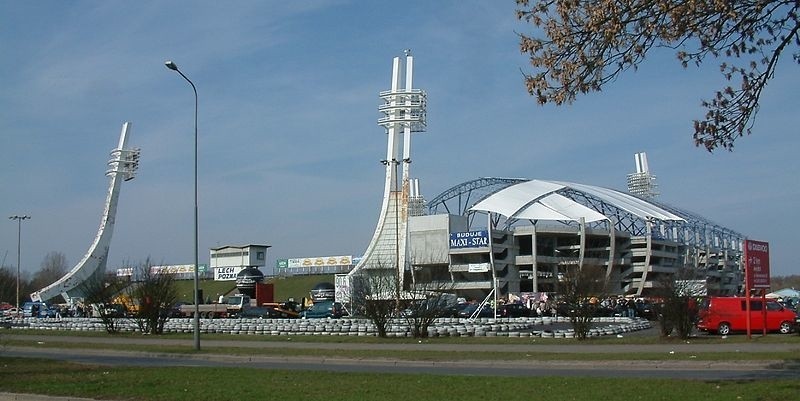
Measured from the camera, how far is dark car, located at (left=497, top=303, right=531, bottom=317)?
62.0 metres

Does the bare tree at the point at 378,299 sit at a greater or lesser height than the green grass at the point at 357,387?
greater

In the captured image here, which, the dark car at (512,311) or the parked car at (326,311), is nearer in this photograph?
the parked car at (326,311)

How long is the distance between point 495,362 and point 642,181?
445 feet

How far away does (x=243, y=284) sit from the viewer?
3386 inches

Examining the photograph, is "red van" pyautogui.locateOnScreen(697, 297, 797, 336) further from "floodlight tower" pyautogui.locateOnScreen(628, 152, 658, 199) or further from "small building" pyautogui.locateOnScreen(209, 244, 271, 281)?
"floodlight tower" pyautogui.locateOnScreen(628, 152, 658, 199)

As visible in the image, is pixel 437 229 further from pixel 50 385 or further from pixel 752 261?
pixel 50 385

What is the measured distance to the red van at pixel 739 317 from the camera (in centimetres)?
3634

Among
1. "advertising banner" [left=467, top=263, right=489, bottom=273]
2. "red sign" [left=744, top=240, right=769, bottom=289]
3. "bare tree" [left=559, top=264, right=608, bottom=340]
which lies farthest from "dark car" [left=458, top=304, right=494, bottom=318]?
"advertising banner" [left=467, top=263, right=489, bottom=273]

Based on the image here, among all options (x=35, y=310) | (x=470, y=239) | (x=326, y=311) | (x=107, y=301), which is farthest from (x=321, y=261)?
(x=107, y=301)

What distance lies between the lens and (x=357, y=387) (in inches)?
635

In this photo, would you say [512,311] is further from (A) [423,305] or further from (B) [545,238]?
(B) [545,238]

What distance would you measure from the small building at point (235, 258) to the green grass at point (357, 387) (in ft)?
295

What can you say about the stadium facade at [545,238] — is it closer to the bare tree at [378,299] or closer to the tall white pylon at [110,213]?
the tall white pylon at [110,213]

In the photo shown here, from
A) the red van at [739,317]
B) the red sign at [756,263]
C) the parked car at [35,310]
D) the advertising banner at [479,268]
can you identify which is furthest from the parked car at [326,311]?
the advertising banner at [479,268]
